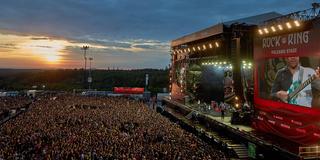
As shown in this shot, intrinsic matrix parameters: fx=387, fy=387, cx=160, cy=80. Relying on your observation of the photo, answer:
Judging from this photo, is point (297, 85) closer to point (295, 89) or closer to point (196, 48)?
point (295, 89)

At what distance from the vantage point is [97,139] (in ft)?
63.0

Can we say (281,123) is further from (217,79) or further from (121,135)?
(217,79)

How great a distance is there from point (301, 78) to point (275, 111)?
2927mm

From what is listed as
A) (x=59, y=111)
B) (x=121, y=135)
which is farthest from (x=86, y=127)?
(x=59, y=111)

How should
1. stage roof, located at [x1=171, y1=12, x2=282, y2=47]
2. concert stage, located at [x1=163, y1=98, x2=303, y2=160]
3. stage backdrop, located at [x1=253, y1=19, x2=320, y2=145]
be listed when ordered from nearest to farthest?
stage backdrop, located at [x1=253, y1=19, x2=320, y2=145], concert stage, located at [x1=163, y1=98, x2=303, y2=160], stage roof, located at [x1=171, y1=12, x2=282, y2=47]

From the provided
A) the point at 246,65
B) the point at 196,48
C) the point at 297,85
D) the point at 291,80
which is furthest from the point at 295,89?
the point at 196,48

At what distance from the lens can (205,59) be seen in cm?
3319

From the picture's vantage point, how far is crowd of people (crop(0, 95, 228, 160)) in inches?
650

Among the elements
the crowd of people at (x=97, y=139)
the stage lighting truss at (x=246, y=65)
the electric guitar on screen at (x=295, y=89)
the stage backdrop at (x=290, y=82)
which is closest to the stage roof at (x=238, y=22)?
the stage lighting truss at (x=246, y=65)

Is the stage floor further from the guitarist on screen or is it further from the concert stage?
the guitarist on screen

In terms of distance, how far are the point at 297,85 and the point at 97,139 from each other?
33.0 ft

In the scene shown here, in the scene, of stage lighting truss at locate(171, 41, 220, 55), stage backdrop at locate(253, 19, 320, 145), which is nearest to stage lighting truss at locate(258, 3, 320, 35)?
stage backdrop at locate(253, 19, 320, 145)

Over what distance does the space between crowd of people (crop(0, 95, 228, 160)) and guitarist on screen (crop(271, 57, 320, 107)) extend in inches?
172

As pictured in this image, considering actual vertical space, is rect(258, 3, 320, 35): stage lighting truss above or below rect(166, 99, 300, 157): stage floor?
above
